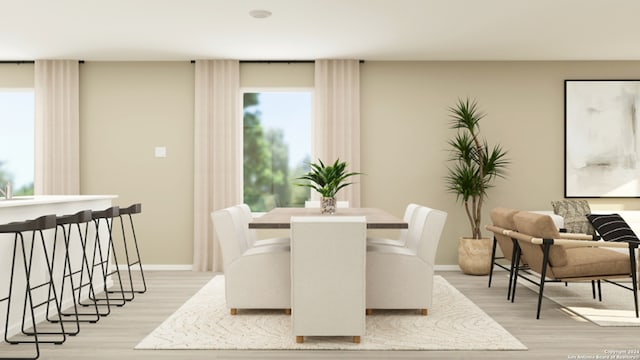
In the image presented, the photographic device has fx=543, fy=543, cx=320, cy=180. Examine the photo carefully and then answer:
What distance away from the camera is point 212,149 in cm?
700

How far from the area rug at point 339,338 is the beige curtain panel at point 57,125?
3223mm

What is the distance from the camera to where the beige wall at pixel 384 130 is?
23.3 ft

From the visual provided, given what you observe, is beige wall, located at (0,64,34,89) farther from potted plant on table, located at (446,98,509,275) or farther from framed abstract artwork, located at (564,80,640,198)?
framed abstract artwork, located at (564,80,640,198)

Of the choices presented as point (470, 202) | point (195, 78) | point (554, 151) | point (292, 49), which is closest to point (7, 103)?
point (195, 78)

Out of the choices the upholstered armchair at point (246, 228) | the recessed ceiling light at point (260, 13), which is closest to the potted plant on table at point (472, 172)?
the upholstered armchair at point (246, 228)

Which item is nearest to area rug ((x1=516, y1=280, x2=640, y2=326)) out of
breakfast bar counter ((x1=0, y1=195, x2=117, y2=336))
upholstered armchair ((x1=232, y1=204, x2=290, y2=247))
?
upholstered armchair ((x1=232, y1=204, x2=290, y2=247))

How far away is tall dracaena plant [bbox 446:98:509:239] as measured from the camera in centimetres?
662

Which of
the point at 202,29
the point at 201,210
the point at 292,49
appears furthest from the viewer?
the point at 201,210

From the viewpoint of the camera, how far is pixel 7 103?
285 inches

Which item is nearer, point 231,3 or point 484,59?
point 231,3

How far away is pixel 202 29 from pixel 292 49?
4.06ft

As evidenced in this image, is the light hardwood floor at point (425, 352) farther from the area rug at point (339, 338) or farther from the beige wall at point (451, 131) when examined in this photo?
the beige wall at point (451, 131)

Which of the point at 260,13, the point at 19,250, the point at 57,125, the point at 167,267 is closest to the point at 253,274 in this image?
the point at 19,250

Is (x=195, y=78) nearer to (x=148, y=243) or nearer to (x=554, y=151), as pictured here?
(x=148, y=243)
